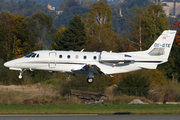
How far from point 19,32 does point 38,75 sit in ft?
47.0

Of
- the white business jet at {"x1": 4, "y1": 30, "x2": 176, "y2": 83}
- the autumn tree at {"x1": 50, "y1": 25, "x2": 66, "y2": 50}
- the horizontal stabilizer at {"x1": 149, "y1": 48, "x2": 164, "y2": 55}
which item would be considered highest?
the autumn tree at {"x1": 50, "y1": 25, "x2": 66, "y2": 50}

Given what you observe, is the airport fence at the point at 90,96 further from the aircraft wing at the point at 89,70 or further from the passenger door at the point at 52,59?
the aircraft wing at the point at 89,70

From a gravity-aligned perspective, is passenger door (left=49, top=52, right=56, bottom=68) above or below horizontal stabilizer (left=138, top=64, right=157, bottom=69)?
above

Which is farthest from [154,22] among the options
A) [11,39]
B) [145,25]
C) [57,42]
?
[11,39]

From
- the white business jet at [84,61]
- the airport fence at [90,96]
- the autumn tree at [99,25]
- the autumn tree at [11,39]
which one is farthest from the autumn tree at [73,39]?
the white business jet at [84,61]

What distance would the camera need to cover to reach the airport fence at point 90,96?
38791 millimetres

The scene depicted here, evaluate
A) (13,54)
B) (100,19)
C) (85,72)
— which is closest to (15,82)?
(13,54)

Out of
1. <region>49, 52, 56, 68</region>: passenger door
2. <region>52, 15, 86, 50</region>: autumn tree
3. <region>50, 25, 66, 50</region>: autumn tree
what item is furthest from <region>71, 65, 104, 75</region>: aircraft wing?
<region>50, 25, 66, 50</region>: autumn tree

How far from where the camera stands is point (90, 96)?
39312mm

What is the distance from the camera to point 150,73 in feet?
173

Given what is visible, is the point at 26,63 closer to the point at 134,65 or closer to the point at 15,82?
the point at 134,65

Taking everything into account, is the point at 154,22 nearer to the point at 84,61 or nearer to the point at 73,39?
the point at 73,39

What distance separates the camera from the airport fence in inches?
1527

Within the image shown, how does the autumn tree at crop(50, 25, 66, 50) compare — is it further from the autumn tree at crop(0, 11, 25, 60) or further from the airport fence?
the airport fence
